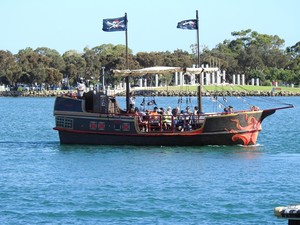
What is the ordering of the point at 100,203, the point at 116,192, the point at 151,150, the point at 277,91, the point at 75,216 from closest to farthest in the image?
the point at 75,216, the point at 100,203, the point at 116,192, the point at 151,150, the point at 277,91

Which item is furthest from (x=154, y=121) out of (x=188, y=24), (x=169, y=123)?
(x=188, y=24)

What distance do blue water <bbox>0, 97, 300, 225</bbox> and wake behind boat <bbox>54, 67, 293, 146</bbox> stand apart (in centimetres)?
55

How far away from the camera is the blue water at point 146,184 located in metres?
29.5

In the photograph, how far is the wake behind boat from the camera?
46.4 meters

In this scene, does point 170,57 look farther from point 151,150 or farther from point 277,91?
point 151,150

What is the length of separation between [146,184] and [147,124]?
11.8m

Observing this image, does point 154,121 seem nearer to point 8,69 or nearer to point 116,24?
point 116,24

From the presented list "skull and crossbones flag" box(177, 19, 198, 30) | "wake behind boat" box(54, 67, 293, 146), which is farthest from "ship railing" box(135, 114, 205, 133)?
"skull and crossbones flag" box(177, 19, 198, 30)

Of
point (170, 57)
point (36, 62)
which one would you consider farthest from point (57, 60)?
point (170, 57)

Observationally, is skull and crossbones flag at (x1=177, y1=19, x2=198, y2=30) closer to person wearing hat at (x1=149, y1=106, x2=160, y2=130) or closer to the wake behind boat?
the wake behind boat

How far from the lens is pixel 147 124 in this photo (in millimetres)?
46938

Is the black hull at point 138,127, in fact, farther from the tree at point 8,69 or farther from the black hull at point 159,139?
the tree at point 8,69

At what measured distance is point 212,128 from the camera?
1821 inches

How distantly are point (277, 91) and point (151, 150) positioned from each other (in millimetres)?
130966
